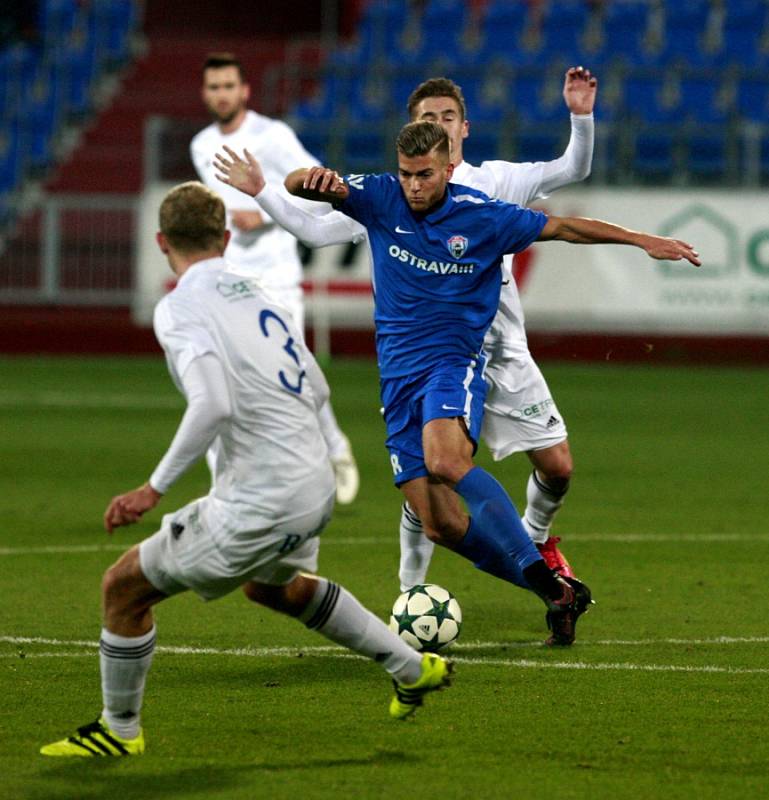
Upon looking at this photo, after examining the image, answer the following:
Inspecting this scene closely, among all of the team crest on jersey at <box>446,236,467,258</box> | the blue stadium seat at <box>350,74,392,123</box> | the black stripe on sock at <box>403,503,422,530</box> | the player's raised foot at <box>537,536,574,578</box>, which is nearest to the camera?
the team crest on jersey at <box>446,236,467,258</box>

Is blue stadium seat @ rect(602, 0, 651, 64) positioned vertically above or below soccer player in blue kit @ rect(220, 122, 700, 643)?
above

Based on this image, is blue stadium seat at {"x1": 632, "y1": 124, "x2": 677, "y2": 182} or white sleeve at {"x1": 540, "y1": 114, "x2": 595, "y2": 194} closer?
white sleeve at {"x1": 540, "y1": 114, "x2": 595, "y2": 194}

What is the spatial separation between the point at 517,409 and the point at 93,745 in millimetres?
2829

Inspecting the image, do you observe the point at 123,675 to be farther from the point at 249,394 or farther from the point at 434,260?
the point at 434,260

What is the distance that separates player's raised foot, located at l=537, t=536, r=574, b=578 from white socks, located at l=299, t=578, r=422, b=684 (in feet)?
6.68

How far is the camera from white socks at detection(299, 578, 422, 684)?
5379 millimetres

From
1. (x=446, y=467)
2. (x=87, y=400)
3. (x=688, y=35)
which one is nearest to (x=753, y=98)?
(x=688, y=35)

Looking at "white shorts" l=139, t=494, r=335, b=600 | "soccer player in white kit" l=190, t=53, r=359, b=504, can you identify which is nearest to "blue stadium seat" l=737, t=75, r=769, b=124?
"soccer player in white kit" l=190, t=53, r=359, b=504

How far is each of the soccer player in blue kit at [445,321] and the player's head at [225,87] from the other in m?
4.03

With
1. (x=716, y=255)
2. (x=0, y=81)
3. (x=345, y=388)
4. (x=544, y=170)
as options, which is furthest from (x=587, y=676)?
(x=0, y=81)

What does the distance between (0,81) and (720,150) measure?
10366 millimetres

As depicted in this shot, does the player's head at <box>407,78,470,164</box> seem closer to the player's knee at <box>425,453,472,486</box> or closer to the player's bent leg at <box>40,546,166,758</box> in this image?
the player's knee at <box>425,453,472,486</box>

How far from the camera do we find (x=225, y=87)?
10625mm

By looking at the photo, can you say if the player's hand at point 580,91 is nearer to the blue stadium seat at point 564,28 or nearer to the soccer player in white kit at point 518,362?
the soccer player in white kit at point 518,362
